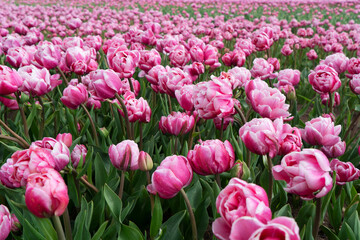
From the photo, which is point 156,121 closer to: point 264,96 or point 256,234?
point 264,96

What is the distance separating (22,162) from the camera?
1032 millimetres

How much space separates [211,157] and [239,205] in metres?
0.38

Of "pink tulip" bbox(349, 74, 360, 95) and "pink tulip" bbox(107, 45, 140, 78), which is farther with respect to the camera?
"pink tulip" bbox(349, 74, 360, 95)

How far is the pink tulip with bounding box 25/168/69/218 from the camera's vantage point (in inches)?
32.9

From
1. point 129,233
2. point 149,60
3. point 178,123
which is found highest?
point 149,60

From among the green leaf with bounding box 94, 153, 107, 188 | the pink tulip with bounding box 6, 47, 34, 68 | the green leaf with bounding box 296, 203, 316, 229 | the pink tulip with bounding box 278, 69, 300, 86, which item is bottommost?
the green leaf with bounding box 94, 153, 107, 188

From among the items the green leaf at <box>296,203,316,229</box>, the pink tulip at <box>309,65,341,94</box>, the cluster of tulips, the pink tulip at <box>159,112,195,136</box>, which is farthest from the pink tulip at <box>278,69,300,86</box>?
the green leaf at <box>296,203,316,229</box>

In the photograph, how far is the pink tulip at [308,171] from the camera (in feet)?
2.92

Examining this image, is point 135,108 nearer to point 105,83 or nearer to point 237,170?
point 105,83

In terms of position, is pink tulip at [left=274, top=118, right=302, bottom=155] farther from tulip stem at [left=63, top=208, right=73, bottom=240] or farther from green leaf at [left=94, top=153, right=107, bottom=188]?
green leaf at [left=94, top=153, right=107, bottom=188]

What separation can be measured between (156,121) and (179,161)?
1.40 m

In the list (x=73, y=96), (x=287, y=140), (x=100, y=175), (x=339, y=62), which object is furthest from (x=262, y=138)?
(x=339, y=62)

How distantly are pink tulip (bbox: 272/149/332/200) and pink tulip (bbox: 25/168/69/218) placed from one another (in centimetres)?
62

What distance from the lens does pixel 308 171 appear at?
2.94 ft
